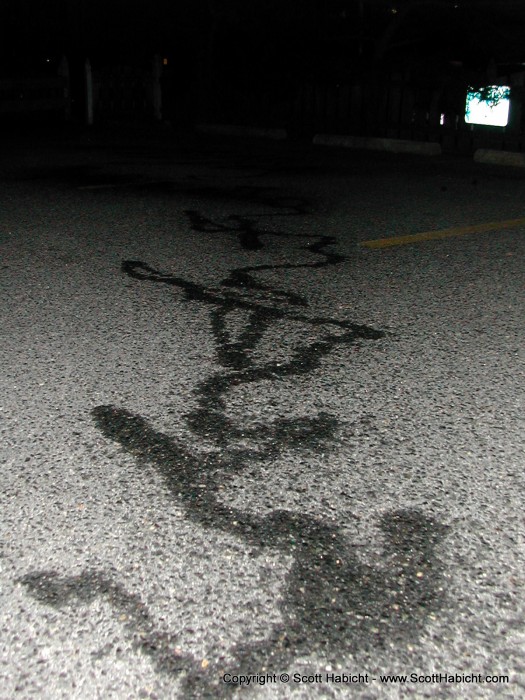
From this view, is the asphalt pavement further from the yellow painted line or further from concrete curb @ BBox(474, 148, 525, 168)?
concrete curb @ BBox(474, 148, 525, 168)

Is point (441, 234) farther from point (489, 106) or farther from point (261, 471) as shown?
point (489, 106)

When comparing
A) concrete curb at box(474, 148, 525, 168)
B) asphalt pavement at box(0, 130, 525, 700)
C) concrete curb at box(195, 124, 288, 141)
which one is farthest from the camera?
concrete curb at box(195, 124, 288, 141)

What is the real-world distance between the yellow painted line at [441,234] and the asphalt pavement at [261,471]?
1.31 feet

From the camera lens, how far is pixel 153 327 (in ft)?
12.7

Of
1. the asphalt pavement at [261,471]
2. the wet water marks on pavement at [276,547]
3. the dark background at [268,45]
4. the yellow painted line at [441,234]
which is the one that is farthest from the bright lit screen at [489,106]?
the wet water marks on pavement at [276,547]

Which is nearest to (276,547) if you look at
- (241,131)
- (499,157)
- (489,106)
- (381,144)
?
(499,157)

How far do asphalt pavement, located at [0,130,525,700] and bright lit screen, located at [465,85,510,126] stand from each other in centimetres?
943

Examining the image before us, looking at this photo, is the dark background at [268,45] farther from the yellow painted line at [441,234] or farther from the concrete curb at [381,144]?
the yellow painted line at [441,234]

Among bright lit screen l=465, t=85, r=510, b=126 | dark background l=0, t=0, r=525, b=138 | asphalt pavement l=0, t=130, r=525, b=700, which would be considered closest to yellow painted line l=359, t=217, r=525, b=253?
asphalt pavement l=0, t=130, r=525, b=700

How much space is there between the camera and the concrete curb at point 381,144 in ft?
40.6

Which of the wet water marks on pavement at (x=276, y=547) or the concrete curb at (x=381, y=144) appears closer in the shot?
the wet water marks on pavement at (x=276, y=547)

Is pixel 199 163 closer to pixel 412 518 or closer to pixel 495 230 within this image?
pixel 495 230

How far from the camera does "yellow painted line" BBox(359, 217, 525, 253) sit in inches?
230

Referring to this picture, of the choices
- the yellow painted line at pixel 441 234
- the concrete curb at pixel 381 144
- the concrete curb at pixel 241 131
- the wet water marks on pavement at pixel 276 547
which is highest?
the concrete curb at pixel 241 131
